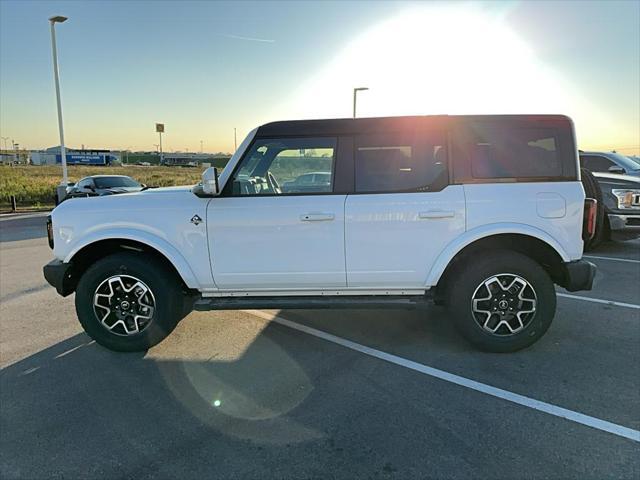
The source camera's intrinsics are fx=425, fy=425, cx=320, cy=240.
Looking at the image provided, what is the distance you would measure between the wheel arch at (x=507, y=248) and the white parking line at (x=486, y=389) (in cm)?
73

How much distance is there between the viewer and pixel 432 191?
11.9ft

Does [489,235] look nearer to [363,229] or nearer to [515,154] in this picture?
[515,154]

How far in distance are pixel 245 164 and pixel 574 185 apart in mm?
2830

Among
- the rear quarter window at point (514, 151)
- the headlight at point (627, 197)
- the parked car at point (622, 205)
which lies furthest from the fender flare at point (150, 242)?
the headlight at point (627, 197)

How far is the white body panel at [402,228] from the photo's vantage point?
3.61 meters

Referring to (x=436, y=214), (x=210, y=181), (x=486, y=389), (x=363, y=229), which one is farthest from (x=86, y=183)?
(x=486, y=389)

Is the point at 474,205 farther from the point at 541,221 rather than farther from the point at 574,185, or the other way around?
the point at 574,185

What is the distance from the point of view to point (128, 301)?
12.7 feet

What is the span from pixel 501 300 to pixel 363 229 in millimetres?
1366

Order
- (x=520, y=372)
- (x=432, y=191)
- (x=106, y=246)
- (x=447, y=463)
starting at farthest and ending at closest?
(x=106, y=246)
(x=432, y=191)
(x=520, y=372)
(x=447, y=463)

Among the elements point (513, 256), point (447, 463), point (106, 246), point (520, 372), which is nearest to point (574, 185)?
point (513, 256)

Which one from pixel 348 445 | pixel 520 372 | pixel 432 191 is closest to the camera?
pixel 348 445

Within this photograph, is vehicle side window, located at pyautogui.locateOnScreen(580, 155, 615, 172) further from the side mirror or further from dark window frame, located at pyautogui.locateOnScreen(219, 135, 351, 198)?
the side mirror

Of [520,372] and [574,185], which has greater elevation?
[574,185]
